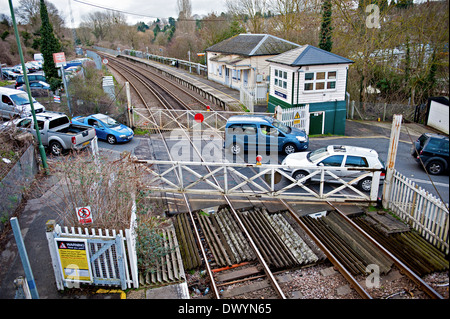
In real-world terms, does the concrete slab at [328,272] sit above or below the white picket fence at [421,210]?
below

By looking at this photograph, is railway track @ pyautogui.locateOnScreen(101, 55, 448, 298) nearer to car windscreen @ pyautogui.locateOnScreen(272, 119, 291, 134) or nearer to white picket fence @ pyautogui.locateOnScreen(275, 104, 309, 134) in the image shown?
car windscreen @ pyautogui.locateOnScreen(272, 119, 291, 134)

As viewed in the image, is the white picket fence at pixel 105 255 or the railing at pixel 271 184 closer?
the white picket fence at pixel 105 255

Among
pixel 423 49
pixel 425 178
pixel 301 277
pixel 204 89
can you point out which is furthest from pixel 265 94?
pixel 301 277

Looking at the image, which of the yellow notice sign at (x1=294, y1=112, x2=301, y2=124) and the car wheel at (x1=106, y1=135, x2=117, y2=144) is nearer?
the car wheel at (x1=106, y1=135, x2=117, y2=144)

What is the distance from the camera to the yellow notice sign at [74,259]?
698cm

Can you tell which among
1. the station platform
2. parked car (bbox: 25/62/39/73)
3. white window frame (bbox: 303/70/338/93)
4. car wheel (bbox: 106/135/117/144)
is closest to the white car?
white window frame (bbox: 303/70/338/93)

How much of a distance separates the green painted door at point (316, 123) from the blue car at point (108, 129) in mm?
10053

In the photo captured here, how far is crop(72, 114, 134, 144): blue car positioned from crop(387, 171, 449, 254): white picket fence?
12854 mm

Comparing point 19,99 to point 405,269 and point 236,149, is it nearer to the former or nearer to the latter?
point 236,149

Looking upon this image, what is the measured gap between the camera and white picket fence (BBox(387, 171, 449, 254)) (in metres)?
8.18

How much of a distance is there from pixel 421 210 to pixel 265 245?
441 centimetres

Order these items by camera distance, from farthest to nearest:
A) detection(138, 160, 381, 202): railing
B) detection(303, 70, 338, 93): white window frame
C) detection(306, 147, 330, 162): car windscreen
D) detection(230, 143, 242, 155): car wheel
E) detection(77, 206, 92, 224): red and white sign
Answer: detection(303, 70, 338, 93): white window frame → detection(230, 143, 242, 155): car wheel → detection(306, 147, 330, 162): car windscreen → detection(138, 160, 381, 202): railing → detection(77, 206, 92, 224): red and white sign

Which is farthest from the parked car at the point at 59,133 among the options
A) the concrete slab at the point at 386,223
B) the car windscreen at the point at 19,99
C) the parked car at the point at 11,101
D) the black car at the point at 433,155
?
the black car at the point at 433,155

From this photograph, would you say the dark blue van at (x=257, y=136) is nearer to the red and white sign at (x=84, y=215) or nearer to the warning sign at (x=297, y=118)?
the warning sign at (x=297, y=118)
